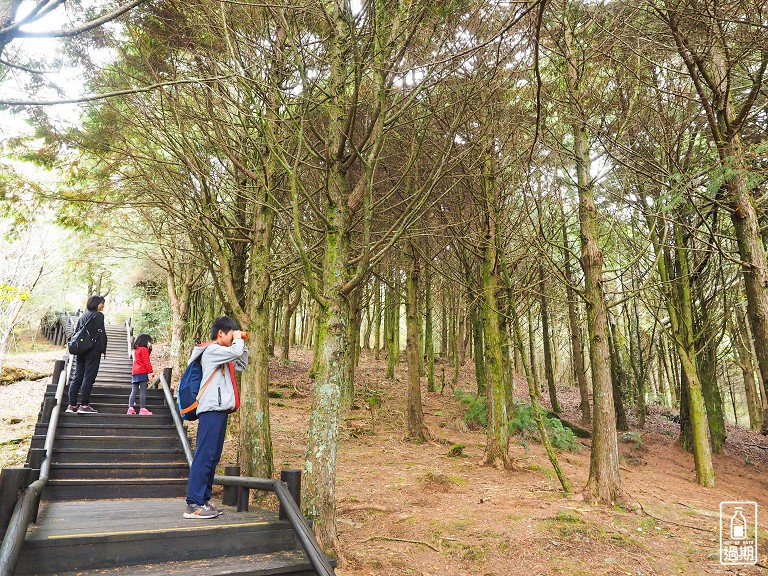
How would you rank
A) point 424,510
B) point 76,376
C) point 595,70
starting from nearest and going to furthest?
point 424,510 < point 595,70 < point 76,376

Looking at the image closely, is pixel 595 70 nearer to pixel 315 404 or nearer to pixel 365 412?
pixel 315 404

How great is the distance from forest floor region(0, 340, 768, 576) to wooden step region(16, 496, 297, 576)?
1.08m

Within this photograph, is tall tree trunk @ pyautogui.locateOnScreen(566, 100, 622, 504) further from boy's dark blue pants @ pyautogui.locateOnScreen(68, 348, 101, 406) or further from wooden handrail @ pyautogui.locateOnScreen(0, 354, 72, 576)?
boy's dark blue pants @ pyautogui.locateOnScreen(68, 348, 101, 406)

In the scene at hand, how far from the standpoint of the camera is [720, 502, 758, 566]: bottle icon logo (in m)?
5.03

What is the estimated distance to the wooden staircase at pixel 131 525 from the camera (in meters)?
3.27

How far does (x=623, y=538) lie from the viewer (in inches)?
207

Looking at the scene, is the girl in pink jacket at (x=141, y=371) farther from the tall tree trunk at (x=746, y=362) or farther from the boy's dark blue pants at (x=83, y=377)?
the tall tree trunk at (x=746, y=362)

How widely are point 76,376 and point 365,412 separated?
305 inches

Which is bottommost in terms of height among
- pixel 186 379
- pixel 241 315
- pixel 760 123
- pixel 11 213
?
pixel 186 379

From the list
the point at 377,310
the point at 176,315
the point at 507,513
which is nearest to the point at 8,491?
the point at 507,513

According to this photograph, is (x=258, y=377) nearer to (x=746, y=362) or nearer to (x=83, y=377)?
(x=83, y=377)

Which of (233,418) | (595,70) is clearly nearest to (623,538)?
(595,70)

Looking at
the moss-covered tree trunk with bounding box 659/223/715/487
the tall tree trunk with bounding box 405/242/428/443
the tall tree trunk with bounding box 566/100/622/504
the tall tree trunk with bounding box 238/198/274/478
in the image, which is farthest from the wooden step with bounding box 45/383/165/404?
the moss-covered tree trunk with bounding box 659/223/715/487

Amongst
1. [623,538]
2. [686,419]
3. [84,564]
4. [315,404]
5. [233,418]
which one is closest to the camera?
[84,564]
